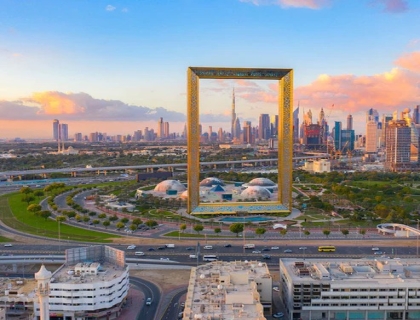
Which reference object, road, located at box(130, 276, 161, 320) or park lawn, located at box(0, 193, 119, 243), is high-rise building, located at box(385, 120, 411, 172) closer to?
park lawn, located at box(0, 193, 119, 243)

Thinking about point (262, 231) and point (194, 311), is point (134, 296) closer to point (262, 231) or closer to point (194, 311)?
point (194, 311)

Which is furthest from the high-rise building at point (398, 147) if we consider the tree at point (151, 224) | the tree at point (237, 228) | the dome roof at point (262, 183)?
the tree at point (151, 224)

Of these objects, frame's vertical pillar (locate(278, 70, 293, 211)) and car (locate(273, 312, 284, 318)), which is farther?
frame's vertical pillar (locate(278, 70, 293, 211))

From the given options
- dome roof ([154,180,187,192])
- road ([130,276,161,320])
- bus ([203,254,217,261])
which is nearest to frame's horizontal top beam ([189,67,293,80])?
bus ([203,254,217,261])

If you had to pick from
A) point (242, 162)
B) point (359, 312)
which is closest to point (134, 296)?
point (359, 312)

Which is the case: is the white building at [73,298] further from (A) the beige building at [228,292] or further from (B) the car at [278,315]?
(B) the car at [278,315]

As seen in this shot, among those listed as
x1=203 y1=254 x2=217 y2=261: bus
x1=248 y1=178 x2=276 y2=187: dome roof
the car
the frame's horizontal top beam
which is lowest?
the car

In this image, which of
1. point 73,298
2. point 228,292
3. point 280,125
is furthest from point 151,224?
point 228,292

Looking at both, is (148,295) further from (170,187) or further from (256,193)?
(170,187)
